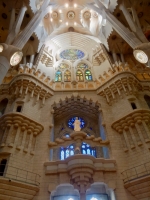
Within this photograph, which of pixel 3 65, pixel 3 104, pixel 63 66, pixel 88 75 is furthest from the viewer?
pixel 63 66

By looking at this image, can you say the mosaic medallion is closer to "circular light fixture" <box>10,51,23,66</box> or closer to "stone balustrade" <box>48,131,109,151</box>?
"circular light fixture" <box>10,51,23,66</box>

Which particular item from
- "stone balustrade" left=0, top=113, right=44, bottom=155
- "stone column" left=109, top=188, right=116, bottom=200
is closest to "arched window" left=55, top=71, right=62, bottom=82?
"stone balustrade" left=0, top=113, right=44, bottom=155

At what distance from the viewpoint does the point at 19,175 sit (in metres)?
8.55

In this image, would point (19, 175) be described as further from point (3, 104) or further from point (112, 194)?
point (3, 104)

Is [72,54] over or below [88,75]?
over

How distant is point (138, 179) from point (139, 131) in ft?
8.72

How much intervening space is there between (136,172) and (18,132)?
21.6 ft

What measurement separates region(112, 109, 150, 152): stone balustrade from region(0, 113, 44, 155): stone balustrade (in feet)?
16.5

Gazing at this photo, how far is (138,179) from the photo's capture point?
822 cm

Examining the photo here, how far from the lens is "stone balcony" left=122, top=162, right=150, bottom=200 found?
8.14 meters

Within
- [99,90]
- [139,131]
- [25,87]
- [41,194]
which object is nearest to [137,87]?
[99,90]

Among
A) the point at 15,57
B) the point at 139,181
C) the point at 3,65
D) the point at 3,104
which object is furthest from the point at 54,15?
the point at 139,181

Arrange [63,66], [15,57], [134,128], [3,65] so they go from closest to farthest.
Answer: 1. [3,65]
2. [15,57]
3. [134,128]
4. [63,66]

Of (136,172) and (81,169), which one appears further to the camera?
(136,172)
